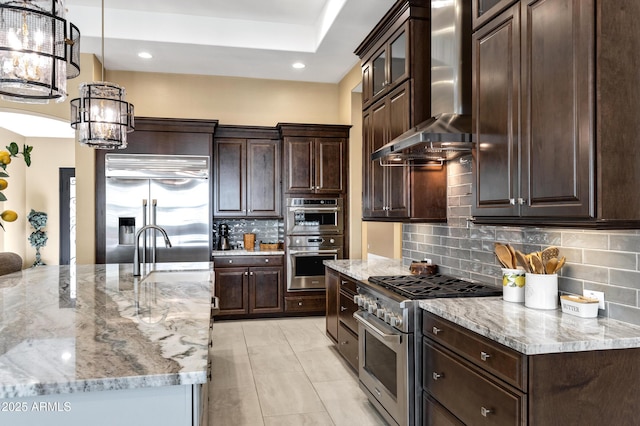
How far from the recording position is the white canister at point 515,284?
233 centimetres

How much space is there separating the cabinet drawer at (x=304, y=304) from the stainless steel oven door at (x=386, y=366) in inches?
98.8

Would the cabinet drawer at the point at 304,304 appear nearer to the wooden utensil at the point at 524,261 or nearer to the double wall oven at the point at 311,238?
the double wall oven at the point at 311,238

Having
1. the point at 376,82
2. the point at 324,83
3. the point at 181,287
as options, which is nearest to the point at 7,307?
the point at 181,287

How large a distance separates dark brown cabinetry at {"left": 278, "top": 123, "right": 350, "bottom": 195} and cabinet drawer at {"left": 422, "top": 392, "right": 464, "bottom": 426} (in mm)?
3681

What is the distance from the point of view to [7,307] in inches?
83.4

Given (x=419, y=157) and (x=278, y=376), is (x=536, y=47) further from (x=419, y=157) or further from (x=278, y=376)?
(x=278, y=376)

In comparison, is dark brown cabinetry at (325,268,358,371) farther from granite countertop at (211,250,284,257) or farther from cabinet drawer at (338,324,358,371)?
granite countertop at (211,250,284,257)

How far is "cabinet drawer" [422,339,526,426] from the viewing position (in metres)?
1.72

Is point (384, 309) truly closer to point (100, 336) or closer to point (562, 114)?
point (562, 114)

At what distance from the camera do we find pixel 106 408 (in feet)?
4.15

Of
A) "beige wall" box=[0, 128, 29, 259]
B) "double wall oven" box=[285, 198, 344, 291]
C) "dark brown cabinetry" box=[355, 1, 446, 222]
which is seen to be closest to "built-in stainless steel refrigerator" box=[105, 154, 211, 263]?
"double wall oven" box=[285, 198, 344, 291]

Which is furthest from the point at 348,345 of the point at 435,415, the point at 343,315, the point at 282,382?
the point at 435,415

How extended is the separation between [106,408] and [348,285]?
260 cm

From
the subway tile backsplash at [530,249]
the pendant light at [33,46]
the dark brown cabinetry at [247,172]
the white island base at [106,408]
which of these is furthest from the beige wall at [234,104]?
the white island base at [106,408]
